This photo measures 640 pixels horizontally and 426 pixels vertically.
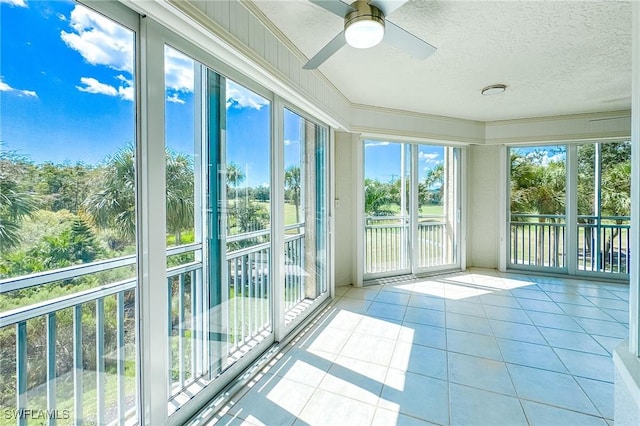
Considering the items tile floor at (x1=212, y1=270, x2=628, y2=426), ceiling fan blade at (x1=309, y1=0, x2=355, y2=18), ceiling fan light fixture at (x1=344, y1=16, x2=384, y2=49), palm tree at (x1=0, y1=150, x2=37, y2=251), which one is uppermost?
ceiling fan blade at (x1=309, y1=0, x2=355, y2=18)

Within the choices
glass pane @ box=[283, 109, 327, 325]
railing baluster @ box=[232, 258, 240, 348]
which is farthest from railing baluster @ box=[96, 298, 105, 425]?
glass pane @ box=[283, 109, 327, 325]

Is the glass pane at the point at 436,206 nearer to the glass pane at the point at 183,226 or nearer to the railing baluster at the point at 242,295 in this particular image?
the railing baluster at the point at 242,295

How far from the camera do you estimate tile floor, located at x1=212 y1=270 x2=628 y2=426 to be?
1762 mm

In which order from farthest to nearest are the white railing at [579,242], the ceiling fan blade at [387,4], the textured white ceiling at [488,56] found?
1. the white railing at [579,242]
2. the textured white ceiling at [488,56]
3. the ceiling fan blade at [387,4]

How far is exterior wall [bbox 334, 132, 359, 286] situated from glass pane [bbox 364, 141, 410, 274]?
28 cm

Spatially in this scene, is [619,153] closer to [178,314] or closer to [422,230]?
[422,230]

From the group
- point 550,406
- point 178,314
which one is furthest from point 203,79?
point 550,406

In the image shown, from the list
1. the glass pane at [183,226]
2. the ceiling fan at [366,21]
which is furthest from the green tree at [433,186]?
the glass pane at [183,226]

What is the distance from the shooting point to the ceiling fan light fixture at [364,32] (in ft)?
5.00

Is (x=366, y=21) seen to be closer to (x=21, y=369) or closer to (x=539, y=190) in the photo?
(x=21, y=369)

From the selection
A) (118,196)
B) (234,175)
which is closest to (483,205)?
(234,175)

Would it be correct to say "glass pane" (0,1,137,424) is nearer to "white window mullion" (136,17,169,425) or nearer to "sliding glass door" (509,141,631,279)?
"white window mullion" (136,17,169,425)

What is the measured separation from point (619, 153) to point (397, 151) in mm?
3266

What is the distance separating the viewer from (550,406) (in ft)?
5.92
